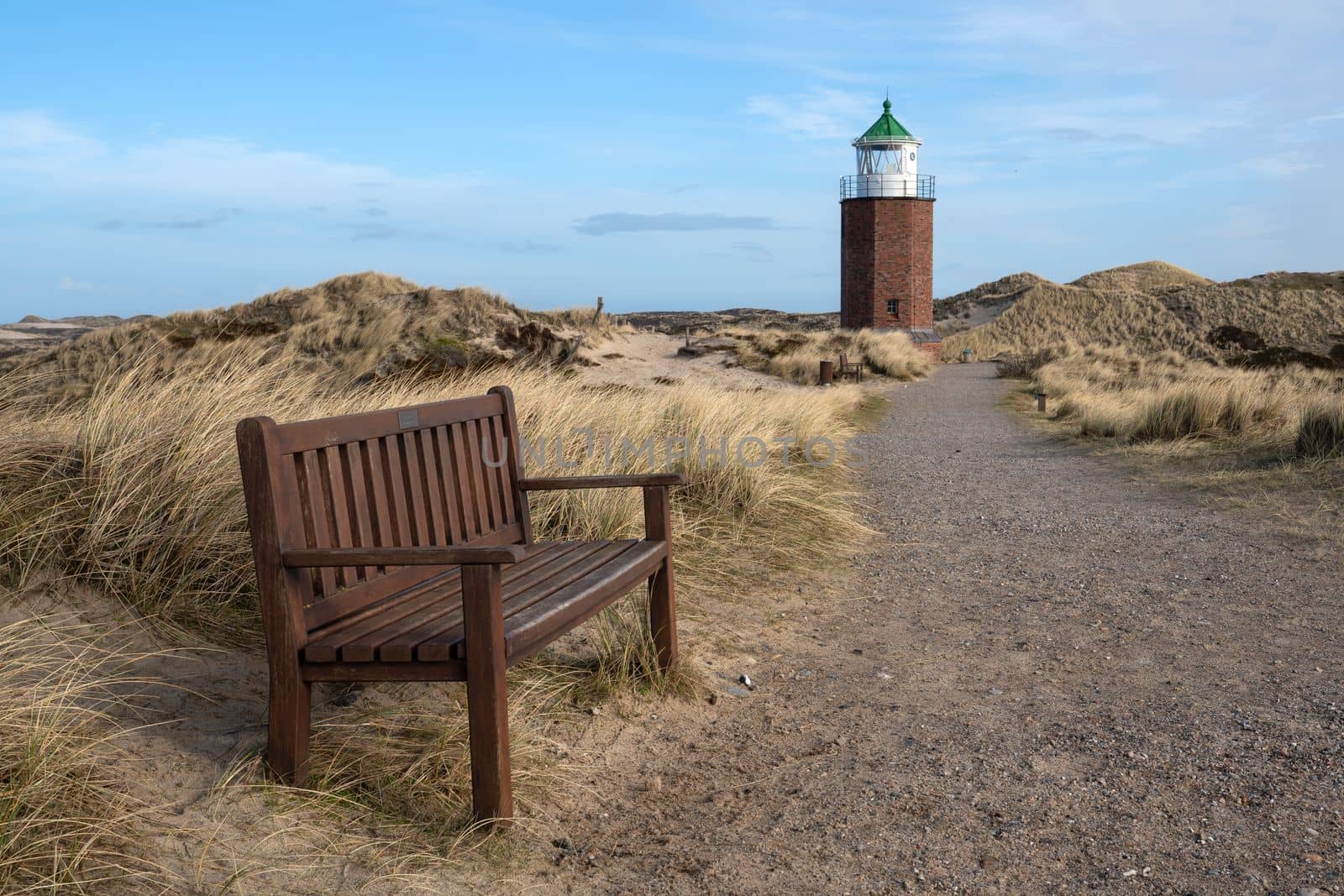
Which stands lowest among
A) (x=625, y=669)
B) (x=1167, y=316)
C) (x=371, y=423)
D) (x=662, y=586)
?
(x=625, y=669)

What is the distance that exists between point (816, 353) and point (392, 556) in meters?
22.5

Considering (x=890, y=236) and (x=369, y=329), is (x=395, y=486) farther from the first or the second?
(x=890, y=236)

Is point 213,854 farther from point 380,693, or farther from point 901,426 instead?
point 901,426

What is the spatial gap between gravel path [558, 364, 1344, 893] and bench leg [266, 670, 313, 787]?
31.2 inches

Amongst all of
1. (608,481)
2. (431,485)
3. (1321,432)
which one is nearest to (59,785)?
(431,485)

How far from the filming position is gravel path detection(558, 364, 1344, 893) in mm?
2723

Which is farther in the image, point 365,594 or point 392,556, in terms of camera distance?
point 365,594

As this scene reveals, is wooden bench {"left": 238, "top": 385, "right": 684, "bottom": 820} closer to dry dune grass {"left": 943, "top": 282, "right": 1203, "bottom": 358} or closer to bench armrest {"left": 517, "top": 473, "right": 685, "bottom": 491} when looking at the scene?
bench armrest {"left": 517, "top": 473, "right": 685, "bottom": 491}

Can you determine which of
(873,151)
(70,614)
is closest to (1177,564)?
(70,614)

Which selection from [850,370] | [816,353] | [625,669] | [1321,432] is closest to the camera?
[625,669]

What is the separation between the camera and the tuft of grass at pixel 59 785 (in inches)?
Answer: 90.5

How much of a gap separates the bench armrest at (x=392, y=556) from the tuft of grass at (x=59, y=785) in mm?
696

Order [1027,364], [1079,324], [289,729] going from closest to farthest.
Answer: [289,729], [1027,364], [1079,324]

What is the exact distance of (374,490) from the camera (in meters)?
3.23
